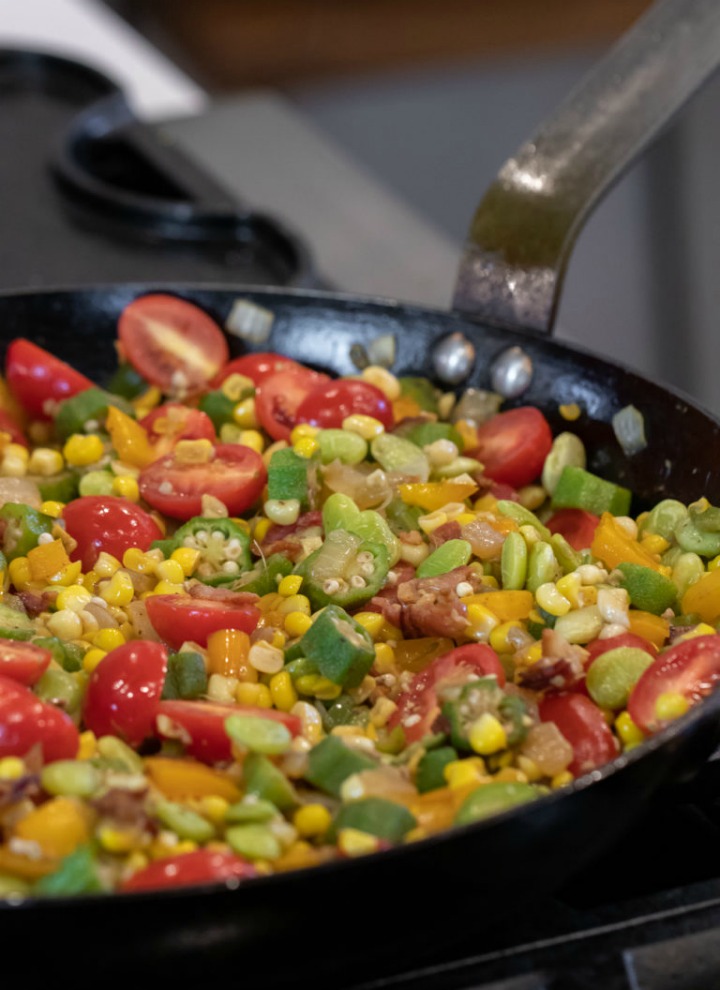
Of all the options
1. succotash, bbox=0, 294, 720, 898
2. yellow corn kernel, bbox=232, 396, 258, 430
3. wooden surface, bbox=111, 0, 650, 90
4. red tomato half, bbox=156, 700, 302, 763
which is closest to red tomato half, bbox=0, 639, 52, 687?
succotash, bbox=0, 294, 720, 898

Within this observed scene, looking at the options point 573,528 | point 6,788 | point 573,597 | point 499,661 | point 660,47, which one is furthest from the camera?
point 660,47

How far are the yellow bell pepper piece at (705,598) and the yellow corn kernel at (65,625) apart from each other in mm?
754

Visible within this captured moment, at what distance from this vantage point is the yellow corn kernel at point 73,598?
154 cm

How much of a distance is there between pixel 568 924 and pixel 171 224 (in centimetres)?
194

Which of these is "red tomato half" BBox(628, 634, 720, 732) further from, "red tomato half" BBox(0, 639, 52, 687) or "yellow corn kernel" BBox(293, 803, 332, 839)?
"red tomato half" BBox(0, 639, 52, 687)

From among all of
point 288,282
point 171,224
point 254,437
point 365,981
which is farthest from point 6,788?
point 171,224

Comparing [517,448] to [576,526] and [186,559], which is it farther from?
[186,559]

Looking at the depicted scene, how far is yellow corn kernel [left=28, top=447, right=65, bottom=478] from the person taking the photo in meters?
1.88

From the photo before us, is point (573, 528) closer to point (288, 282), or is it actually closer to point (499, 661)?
point (499, 661)

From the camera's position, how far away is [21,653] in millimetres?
1333

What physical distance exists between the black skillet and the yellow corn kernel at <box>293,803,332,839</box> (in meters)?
0.13

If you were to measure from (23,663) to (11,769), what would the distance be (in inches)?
6.6

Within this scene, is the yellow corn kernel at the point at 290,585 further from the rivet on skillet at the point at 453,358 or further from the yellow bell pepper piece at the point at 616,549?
the rivet on skillet at the point at 453,358

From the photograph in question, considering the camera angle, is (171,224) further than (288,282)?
Yes
